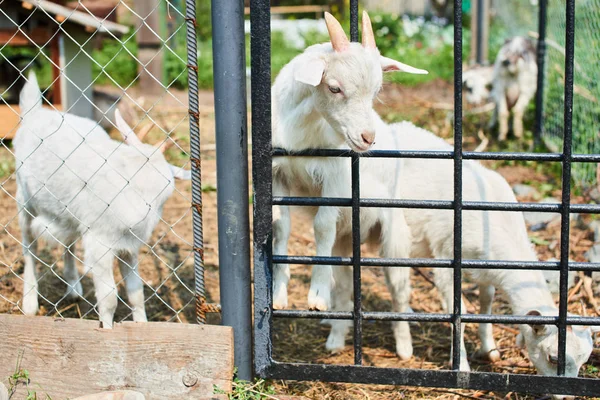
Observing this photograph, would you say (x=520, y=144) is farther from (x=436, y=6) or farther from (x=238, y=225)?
(x=436, y=6)

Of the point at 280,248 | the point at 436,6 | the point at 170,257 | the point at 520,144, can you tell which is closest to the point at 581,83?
the point at 520,144

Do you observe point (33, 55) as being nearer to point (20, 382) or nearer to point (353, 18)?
point (20, 382)

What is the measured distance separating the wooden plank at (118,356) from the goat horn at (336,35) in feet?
4.44

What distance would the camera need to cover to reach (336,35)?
3.09 meters

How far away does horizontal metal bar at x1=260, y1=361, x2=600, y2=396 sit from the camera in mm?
3137

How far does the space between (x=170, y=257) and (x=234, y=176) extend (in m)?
2.79

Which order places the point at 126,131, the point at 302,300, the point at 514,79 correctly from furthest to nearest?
1. the point at 514,79
2. the point at 302,300
3. the point at 126,131

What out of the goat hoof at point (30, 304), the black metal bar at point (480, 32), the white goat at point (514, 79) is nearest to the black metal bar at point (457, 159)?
the goat hoof at point (30, 304)

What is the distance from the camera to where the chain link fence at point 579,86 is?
7199 millimetres

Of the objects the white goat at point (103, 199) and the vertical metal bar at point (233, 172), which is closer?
the vertical metal bar at point (233, 172)

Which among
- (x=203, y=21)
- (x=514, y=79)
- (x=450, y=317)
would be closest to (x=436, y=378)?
(x=450, y=317)

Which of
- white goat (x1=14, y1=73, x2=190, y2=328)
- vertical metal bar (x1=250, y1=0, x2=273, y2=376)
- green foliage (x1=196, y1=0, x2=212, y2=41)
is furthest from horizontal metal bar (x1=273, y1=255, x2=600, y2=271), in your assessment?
green foliage (x1=196, y1=0, x2=212, y2=41)

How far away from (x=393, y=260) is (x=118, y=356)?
1317mm

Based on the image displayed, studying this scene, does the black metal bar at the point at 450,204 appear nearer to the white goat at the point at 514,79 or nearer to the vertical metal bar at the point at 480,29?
the white goat at the point at 514,79
